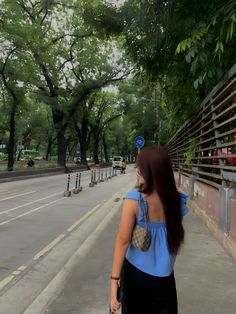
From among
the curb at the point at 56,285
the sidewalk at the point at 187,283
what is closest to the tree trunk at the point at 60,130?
the curb at the point at 56,285

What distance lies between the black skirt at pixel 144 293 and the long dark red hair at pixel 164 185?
226 mm

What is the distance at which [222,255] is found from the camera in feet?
Result: 23.6

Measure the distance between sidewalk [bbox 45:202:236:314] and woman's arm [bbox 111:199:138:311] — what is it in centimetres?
196

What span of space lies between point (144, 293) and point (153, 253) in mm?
247

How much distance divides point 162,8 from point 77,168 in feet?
166

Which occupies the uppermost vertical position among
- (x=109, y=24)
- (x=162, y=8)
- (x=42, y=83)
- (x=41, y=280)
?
(x=42, y=83)

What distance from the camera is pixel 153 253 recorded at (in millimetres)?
2908

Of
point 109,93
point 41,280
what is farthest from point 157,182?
point 109,93

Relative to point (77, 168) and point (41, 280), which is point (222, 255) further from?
point (77, 168)

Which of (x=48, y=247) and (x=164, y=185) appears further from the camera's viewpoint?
(x=48, y=247)

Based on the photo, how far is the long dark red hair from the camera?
9.47ft

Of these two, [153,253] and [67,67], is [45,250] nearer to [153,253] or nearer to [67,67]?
[153,253]

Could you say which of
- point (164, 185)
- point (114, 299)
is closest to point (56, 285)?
point (114, 299)

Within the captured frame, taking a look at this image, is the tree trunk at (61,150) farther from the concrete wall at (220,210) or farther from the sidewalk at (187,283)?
the sidewalk at (187,283)
